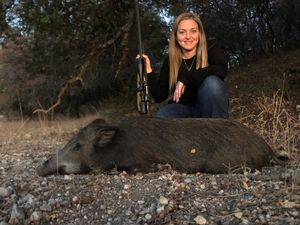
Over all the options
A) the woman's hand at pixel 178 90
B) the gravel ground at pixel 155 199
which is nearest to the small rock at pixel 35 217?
the gravel ground at pixel 155 199

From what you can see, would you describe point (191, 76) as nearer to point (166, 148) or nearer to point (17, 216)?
point (166, 148)

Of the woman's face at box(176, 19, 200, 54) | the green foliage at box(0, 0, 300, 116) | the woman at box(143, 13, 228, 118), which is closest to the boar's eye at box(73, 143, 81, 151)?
the woman at box(143, 13, 228, 118)

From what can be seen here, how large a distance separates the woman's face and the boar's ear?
112 centimetres

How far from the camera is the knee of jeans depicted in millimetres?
4172

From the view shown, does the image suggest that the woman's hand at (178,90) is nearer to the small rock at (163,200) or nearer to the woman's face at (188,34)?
the woman's face at (188,34)

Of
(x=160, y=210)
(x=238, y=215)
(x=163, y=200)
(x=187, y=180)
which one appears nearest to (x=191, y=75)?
(x=187, y=180)

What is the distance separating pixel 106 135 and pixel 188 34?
1.22m

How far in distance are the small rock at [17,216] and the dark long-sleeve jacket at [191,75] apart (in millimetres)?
1956

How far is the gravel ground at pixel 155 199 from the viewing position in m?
2.45

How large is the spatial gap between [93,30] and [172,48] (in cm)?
455

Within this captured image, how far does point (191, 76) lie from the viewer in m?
4.28

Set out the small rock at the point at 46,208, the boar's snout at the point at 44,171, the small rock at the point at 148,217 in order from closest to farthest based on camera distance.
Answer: the small rock at the point at 148,217
the small rock at the point at 46,208
the boar's snout at the point at 44,171

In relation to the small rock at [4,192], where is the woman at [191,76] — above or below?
above

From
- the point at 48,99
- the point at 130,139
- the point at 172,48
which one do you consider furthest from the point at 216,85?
the point at 48,99
